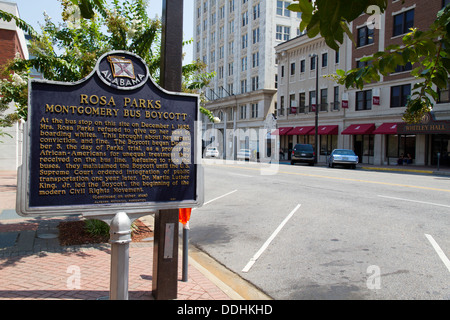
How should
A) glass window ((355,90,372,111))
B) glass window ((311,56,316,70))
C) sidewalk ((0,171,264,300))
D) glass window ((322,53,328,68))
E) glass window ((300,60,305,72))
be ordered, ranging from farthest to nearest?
glass window ((300,60,305,72)) → glass window ((311,56,316,70)) → glass window ((322,53,328,68)) → glass window ((355,90,372,111)) → sidewalk ((0,171,264,300))

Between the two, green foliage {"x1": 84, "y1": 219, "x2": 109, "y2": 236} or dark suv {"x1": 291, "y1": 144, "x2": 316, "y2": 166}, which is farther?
dark suv {"x1": 291, "y1": 144, "x2": 316, "y2": 166}

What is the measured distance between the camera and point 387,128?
32656 millimetres

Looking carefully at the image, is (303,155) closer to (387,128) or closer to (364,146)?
(364,146)

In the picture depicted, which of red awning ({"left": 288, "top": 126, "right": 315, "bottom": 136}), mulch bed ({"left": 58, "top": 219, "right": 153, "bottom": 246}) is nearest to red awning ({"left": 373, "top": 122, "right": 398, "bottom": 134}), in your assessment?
red awning ({"left": 288, "top": 126, "right": 315, "bottom": 136})

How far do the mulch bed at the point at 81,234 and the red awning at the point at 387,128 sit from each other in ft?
92.7


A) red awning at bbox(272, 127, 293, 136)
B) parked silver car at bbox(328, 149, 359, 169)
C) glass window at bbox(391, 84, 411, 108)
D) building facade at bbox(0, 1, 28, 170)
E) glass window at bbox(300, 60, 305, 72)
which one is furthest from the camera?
red awning at bbox(272, 127, 293, 136)

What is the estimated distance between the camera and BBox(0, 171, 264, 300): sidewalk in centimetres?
465

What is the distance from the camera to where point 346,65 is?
1494 inches

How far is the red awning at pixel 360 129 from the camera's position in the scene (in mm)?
34562

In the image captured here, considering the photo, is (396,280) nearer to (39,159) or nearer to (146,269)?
(146,269)

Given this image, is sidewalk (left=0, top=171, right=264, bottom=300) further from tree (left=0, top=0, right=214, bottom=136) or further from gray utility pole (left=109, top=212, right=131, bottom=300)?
tree (left=0, top=0, right=214, bottom=136)

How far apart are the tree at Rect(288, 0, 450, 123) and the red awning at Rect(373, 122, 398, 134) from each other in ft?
93.6
